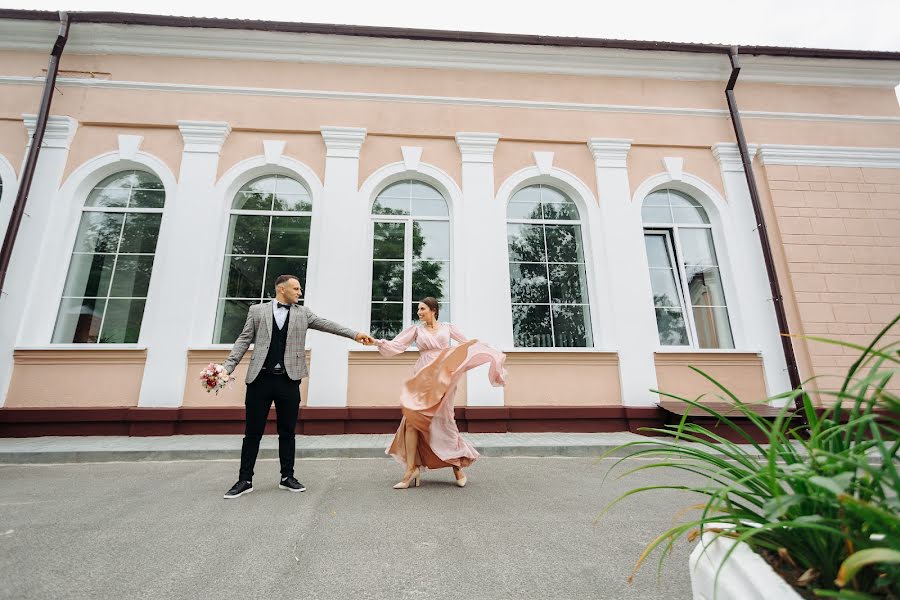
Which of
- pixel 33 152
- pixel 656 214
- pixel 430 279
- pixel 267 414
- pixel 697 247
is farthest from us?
pixel 656 214

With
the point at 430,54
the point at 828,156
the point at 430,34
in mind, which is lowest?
the point at 828,156

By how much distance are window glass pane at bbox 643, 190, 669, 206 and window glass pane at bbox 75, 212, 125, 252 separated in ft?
29.3

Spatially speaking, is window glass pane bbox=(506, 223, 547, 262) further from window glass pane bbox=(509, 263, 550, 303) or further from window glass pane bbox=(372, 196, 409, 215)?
window glass pane bbox=(372, 196, 409, 215)

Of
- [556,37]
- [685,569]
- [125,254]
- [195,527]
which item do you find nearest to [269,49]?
[125,254]

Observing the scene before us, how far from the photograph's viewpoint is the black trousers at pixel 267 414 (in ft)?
11.4

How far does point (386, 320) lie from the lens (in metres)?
6.50

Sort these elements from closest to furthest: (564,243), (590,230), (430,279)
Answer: (430,279)
(590,230)
(564,243)

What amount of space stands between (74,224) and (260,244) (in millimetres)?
2877

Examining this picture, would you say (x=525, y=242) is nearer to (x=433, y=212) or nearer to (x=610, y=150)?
(x=433, y=212)

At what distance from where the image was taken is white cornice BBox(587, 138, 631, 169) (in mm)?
7250

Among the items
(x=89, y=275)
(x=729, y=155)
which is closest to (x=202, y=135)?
(x=89, y=275)

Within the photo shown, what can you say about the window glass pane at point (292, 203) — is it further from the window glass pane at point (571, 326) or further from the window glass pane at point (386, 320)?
the window glass pane at point (571, 326)

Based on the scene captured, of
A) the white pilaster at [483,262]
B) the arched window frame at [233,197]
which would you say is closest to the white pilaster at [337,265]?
the arched window frame at [233,197]

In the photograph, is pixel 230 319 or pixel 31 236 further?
pixel 230 319
